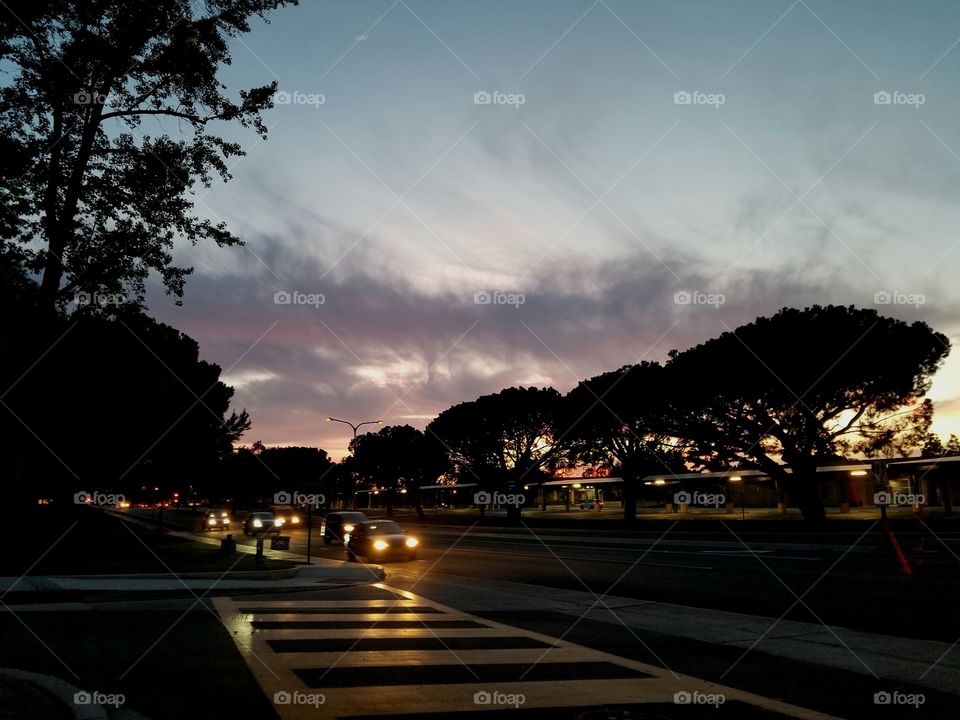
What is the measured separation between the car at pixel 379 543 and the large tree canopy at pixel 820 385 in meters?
26.8

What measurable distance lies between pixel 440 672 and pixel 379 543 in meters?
18.1

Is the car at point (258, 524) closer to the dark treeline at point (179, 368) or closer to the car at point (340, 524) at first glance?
the dark treeline at point (179, 368)

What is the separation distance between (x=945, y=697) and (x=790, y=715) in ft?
6.15

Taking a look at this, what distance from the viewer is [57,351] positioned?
19141mm

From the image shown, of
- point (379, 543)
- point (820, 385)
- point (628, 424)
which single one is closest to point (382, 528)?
point (379, 543)

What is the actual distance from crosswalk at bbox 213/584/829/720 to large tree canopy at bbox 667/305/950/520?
120 feet

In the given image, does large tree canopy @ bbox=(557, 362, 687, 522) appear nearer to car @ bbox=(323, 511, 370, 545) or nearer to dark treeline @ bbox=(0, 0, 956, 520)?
dark treeline @ bbox=(0, 0, 956, 520)

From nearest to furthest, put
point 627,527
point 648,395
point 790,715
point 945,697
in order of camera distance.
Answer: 1. point 790,715
2. point 945,697
3. point 627,527
4. point 648,395

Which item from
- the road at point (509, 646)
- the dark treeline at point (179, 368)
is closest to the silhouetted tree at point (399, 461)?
the dark treeline at point (179, 368)

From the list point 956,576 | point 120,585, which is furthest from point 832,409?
point 120,585

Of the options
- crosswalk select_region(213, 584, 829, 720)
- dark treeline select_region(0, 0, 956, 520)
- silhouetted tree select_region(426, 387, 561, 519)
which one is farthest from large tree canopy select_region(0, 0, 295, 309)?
silhouetted tree select_region(426, 387, 561, 519)

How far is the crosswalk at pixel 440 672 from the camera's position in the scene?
6785 mm

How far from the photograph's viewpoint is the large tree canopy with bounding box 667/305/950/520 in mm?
42219

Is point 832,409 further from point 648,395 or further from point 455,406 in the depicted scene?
point 455,406
